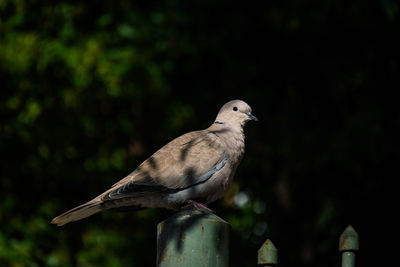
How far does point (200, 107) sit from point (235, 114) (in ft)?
5.80

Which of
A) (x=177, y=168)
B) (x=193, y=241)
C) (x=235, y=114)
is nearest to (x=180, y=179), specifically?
(x=177, y=168)

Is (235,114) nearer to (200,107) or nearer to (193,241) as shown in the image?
(200,107)

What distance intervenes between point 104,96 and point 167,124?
23.4 inches

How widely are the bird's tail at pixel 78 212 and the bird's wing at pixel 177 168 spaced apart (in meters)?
0.08

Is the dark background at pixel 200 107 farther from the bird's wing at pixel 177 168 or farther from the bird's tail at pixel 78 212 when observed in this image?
the bird's tail at pixel 78 212

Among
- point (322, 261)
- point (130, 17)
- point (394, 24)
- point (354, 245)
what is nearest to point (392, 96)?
point (394, 24)

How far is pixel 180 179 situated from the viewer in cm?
411

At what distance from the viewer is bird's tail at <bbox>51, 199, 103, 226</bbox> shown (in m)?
3.72

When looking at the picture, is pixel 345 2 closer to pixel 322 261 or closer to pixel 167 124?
pixel 167 124

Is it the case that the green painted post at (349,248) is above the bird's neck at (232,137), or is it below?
below

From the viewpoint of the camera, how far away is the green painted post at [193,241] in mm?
2676

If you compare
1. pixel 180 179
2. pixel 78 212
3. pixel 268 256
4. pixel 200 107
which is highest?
pixel 200 107

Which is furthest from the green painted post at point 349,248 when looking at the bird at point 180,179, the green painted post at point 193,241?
the bird at point 180,179

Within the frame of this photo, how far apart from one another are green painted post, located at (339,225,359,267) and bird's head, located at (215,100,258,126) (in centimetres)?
226
